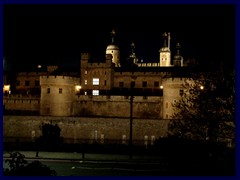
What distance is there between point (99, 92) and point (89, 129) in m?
10.6

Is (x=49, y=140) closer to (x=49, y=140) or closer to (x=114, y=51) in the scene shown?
(x=49, y=140)

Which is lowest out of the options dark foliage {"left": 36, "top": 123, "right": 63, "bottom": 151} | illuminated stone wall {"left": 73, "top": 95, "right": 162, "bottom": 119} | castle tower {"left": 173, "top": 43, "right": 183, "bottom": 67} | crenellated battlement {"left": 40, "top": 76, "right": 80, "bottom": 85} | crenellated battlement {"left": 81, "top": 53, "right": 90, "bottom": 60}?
dark foliage {"left": 36, "top": 123, "right": 63, "bottom": 151}

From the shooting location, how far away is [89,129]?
129 ft

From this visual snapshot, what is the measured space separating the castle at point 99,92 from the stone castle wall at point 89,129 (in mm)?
208

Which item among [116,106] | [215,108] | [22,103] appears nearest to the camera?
[215,108]

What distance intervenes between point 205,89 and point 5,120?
27043 millimetres

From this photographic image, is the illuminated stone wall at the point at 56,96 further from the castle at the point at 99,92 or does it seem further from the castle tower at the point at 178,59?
the castle tower at the point at 178,59

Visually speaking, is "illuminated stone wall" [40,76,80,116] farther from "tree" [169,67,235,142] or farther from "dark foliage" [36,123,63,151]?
"tree" [169,67,235,142]

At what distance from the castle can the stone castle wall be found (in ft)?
0.68

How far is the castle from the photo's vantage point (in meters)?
42.1

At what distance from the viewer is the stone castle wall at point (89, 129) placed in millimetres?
37812

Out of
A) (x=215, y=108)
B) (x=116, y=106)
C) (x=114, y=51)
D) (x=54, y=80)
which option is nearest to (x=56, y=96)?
(x=54, y=80)

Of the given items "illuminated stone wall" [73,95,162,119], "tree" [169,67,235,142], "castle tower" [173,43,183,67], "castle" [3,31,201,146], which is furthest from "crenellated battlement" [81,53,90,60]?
"tree" [169,67,235,142]

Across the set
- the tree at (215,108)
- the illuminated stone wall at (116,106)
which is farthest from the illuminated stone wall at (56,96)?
the tree at (215,108)
